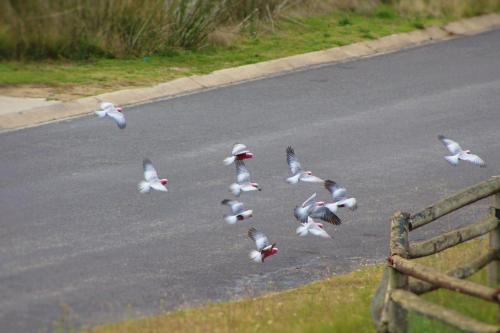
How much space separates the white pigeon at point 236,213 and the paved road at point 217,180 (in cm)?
9

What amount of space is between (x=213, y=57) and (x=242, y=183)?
6.14m

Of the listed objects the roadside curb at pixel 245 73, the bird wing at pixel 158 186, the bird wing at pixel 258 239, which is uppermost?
the bird wing at pixel 158 186

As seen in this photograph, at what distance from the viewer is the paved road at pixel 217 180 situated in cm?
973

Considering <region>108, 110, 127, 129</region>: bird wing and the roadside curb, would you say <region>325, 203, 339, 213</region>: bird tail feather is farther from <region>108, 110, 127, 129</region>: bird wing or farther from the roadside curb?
the roadside curb

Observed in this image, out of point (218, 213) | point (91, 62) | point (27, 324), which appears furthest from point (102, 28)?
point (27, 324)

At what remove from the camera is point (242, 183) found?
38.2ft

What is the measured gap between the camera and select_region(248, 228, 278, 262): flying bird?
1017cm

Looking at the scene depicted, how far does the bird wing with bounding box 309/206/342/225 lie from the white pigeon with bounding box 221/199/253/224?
0.58 m

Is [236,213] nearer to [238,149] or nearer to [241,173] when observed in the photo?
[241,173]

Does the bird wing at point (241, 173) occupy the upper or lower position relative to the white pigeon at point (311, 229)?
upper

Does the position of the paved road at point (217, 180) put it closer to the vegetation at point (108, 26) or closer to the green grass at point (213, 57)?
the green grass at point (213, 57)

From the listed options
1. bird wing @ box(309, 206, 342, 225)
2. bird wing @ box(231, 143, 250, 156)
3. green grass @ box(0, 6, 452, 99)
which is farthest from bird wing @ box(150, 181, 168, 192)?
green grass @ box(0, 6, 452, 99)

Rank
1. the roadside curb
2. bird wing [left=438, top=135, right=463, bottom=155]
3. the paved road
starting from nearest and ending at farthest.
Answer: the paved road → bird wing [left=438, top=135, right=463, bottom=155] → the roadside curb

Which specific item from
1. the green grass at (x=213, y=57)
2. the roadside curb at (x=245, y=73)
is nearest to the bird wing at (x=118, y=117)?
the roadside curb at (x=245, y=73)
